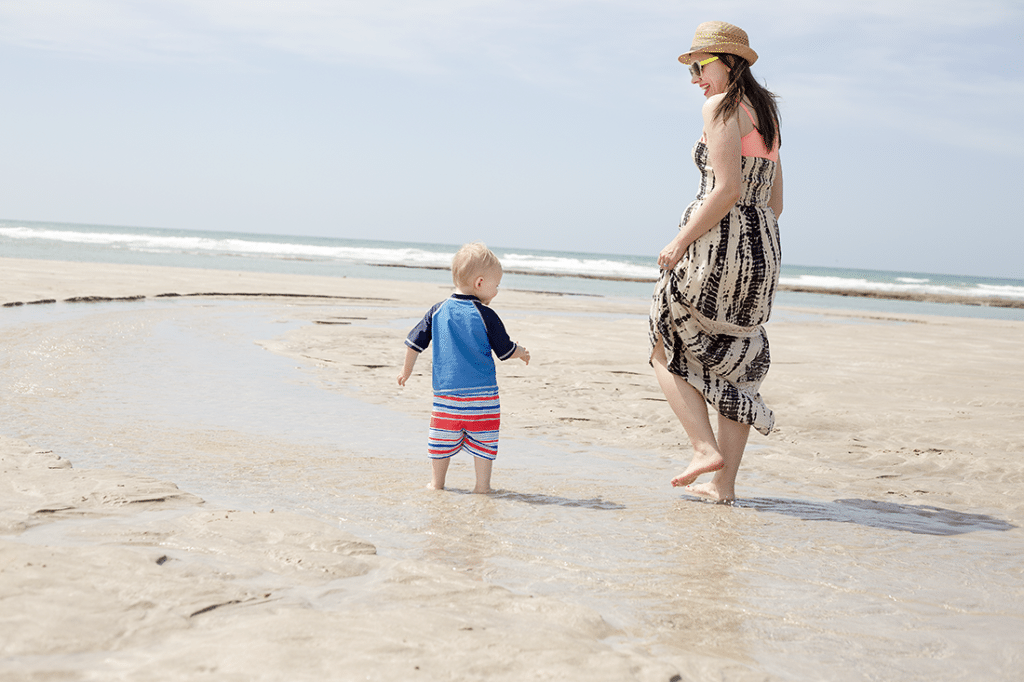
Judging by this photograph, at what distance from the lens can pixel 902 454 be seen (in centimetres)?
470

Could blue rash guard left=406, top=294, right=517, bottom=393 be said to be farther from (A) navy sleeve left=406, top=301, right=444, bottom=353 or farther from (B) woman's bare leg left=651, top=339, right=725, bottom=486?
(B) woman's bare leg left=651, top=339, right=725, bottom=486

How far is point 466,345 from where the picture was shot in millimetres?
3623

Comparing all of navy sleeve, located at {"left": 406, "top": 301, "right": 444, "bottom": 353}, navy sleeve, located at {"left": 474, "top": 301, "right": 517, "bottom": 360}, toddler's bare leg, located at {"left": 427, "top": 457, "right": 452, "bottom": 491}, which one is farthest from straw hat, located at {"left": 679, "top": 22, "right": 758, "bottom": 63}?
toddler's bare leg, located at {"left": 427, "top": 457, "right": 452, "bottom": 491}

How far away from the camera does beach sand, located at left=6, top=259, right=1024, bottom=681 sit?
1.80 meters

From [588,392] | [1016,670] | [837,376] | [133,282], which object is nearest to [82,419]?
[588,392]

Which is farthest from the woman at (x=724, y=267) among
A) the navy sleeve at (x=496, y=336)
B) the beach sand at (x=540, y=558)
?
the navy sleeve at (x=496, y=336)

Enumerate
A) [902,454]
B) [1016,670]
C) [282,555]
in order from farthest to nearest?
[902,454] < [282,555] < [1016,670]

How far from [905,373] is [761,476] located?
13.7 feet

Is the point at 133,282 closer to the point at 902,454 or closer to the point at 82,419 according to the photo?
the point at 82,419

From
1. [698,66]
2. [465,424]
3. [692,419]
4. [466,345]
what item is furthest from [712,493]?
[698,66]

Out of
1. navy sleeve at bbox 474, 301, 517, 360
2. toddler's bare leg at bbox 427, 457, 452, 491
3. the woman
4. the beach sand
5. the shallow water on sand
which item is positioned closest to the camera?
the beach sand

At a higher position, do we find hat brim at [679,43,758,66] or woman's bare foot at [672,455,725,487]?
hat brim at [679,43,758,66]

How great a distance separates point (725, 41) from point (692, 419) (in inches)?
61.3

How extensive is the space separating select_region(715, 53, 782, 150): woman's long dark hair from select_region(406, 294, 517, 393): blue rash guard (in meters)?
1.25
